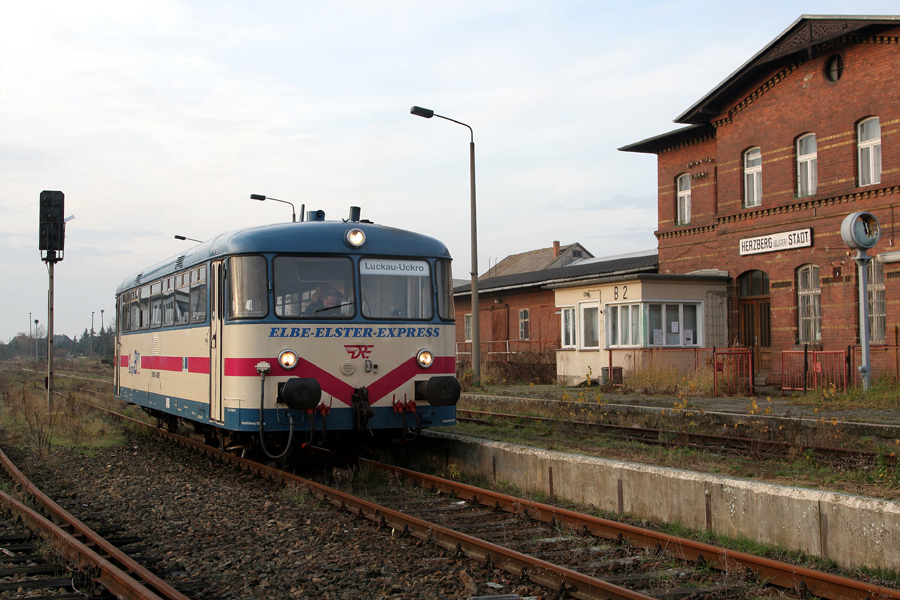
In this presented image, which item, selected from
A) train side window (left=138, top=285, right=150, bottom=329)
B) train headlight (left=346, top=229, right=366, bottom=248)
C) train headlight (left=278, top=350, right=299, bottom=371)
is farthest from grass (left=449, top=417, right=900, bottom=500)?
train side window (left=138, top=285, right=150, bottom=329)

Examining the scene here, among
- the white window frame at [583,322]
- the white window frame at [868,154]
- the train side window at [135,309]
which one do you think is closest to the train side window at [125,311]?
the train side window at [135,309]

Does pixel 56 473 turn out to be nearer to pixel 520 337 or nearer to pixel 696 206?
pixel 696 206

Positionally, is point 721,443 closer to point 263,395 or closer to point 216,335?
point 263,395

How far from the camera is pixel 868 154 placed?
833 inches

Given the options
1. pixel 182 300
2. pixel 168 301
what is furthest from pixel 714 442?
pixel 168 301

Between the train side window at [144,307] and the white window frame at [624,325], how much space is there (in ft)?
46.4

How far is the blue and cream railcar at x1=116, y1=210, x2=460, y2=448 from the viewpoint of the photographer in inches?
363

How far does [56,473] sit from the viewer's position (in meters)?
11.1

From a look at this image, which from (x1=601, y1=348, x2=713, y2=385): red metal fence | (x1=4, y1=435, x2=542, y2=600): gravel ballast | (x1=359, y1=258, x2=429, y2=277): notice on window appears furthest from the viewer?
(x1=601, y1=348, x2=713, y2=385): red metal fence

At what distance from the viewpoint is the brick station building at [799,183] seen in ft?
67.5

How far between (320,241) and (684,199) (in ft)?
68.0

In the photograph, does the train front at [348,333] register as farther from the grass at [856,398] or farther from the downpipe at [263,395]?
the grass at [856,398]

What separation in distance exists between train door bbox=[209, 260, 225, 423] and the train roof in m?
0.27

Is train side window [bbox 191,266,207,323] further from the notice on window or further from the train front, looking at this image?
the notice on window
